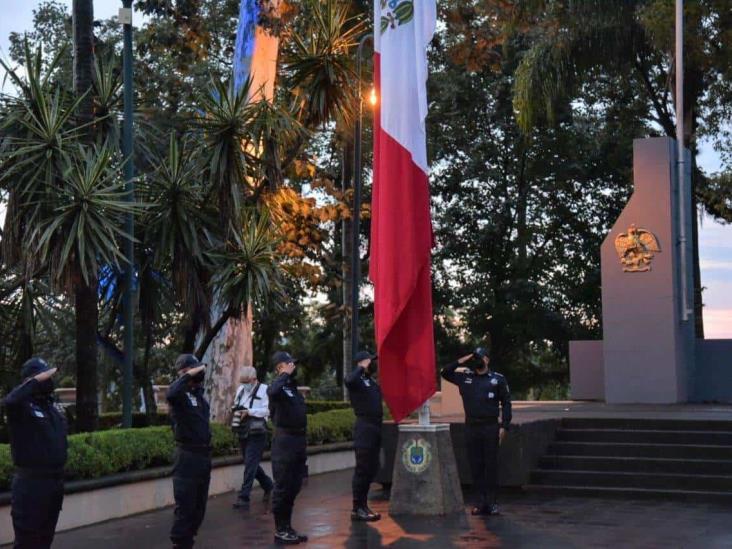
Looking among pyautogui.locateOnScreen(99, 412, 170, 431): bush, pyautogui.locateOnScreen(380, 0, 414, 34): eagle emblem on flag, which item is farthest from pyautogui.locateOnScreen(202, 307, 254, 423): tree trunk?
pyautogui.locateOnScreen(380, 0, 414, 34): eagle emblem on flag

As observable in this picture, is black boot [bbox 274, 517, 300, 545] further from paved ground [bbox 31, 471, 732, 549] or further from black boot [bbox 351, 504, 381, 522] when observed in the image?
black boot [bbox 351, 504, 381, 522]

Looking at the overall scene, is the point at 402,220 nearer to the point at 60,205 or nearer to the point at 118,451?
the point at 118,451

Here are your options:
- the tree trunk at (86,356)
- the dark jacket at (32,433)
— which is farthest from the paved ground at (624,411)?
the dark jacket at (32,433)

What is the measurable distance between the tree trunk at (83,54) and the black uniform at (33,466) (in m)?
7.78

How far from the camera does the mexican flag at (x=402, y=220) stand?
13336 mm

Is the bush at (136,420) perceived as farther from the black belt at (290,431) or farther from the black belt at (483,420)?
the black belt at (290,431)

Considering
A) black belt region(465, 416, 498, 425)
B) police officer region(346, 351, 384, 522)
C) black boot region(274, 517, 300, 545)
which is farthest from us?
black belt region(465, 416, 498, 425)

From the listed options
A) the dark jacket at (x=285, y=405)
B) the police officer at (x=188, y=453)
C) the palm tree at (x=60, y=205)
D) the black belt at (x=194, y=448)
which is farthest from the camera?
the palm tree at (x=60, y=205)

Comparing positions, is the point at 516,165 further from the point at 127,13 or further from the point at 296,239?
the point at 127,13

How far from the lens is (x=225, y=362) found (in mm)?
19516

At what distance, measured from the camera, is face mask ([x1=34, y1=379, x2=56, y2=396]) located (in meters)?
9.01

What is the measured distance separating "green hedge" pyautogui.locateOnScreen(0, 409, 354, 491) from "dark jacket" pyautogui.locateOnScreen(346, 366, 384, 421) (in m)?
2.70

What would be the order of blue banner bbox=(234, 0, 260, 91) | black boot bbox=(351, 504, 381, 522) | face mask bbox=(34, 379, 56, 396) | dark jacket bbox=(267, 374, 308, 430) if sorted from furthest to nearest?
blue banner bbox=(234, 0, 260, 91), black boot bbox=(351, 504, 381, 522), dark jacket bbox=(267, 374, 308, 430), face mask bbox=(34, 379, 56, 396)

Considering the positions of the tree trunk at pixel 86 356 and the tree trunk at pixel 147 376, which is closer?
the tree trunk at pixel 86 356
